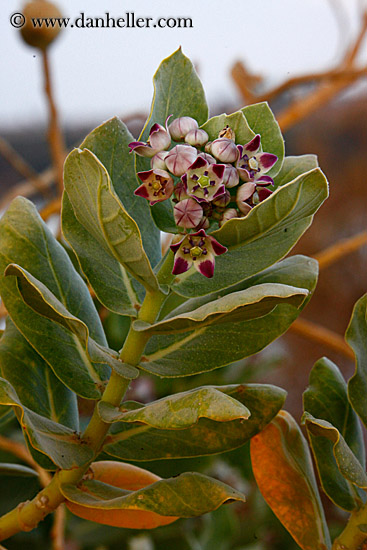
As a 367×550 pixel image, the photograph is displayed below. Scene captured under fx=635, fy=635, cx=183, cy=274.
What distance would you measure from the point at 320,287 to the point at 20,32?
54.7 inches

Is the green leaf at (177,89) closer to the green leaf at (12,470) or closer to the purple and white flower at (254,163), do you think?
the purple and white flower at (254,163)

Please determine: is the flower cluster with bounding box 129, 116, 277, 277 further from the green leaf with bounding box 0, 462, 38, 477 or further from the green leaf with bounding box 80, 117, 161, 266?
the green leaf with bounding box 0, 462, 38, 477

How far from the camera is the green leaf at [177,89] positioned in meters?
0.32

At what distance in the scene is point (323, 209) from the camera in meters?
1.88

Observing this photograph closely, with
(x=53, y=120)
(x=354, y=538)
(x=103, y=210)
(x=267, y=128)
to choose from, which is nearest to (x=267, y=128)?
(x=267, y=128)

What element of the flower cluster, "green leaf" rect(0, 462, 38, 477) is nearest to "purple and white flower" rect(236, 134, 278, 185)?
the flower cluster

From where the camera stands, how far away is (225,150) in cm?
28

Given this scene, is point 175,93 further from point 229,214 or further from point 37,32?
point 37,32

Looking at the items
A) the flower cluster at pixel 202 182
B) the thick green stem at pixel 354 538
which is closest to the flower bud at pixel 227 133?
the flower cluster at pixel 202 182

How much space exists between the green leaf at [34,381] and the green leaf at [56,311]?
2.3 inches

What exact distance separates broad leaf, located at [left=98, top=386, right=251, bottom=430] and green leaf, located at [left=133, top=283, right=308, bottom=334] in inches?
1.1

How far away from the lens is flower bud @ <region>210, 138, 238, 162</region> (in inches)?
11.1

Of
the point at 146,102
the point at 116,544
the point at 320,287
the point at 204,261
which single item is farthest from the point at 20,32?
the point at 320,287

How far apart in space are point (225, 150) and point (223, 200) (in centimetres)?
2
